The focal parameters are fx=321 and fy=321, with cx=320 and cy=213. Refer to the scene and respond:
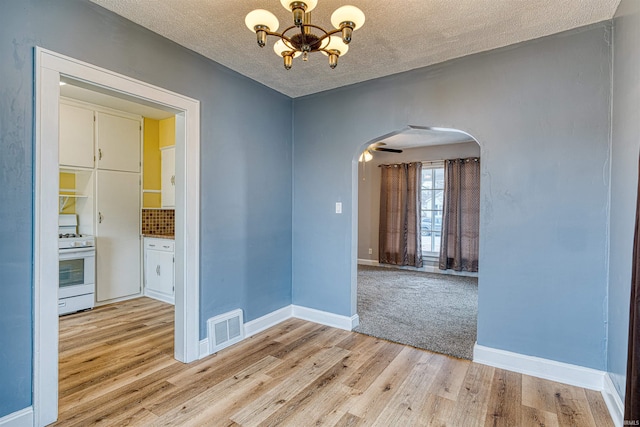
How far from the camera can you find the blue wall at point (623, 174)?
71.6 inches

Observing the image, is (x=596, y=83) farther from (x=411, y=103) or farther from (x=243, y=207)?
(x=243, y=207)

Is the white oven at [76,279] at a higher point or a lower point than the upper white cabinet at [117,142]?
lower

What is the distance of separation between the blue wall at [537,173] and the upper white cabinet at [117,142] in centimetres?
360

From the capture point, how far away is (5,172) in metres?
1.75

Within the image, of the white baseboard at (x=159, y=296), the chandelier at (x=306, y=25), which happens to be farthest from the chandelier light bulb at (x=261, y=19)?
the white baseboard at (x=159, y=296)

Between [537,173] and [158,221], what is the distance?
4.77m

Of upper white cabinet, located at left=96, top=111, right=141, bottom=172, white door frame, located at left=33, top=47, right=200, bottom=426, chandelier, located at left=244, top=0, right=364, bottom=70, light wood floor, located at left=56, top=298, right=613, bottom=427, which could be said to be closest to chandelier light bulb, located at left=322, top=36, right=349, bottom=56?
chandelier, located at left=244, top=0, right=364, bottom=70

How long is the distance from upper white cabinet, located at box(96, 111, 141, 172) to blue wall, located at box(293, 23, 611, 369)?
360 cm

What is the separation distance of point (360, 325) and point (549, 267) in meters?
1.86

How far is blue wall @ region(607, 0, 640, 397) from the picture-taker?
5.97 feet

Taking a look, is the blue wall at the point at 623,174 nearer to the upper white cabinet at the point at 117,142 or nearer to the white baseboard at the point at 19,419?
the white baseboard at the point at 19,419

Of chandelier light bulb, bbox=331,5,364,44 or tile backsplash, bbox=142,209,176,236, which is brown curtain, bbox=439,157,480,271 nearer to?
tile backsplash, bbox=142,209,176,236

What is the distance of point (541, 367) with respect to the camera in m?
2.46

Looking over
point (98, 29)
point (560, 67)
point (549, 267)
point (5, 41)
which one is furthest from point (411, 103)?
point (5, 41)
